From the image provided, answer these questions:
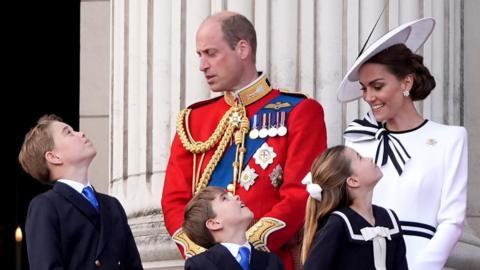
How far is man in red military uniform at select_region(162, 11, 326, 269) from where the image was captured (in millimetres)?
9078

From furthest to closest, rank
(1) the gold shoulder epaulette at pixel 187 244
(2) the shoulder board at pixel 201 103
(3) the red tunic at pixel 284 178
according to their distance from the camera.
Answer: (2) the shoulder board at pixel 201 103 → (3) the red tunic at pixel 284 178 → (1) the gold shoulder epaulette at pixel 187 244

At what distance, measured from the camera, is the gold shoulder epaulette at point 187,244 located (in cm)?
890

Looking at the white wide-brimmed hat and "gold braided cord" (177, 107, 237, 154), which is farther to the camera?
"gold braided cord" (177, 107, 237, 154)

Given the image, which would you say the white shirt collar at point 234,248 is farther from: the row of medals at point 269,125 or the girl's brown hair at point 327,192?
the row of medals at point 269,125

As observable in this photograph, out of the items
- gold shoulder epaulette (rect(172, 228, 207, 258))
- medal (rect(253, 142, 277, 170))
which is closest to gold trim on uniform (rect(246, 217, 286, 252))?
gold shoulder epaulette (rect(172, 228, 207, 258))

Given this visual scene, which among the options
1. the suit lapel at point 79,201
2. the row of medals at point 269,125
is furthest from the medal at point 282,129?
the suit lapel at point 79,201

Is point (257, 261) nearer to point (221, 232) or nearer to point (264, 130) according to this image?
point (221, 232)

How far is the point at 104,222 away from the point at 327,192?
103 centimetres

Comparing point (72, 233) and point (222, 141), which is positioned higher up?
point (222, 141)

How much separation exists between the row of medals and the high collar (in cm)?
10

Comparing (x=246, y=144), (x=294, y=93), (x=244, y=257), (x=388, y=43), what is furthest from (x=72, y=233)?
(x=388, y=43)

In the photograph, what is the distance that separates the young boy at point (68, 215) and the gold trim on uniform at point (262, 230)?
21.7 inches

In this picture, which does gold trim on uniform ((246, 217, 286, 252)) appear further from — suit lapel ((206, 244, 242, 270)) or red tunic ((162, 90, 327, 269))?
suit lapel ((206, 244, 242, 270))

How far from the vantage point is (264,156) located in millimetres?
9234
